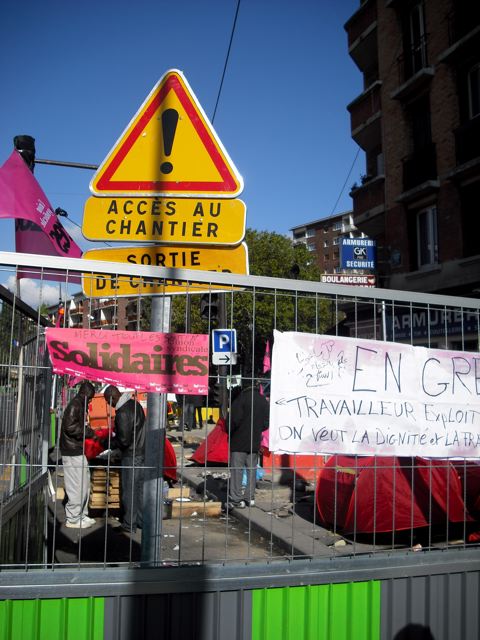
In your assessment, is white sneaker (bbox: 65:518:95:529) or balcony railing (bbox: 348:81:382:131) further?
balcony railing (bbox: 348:81:382:131)

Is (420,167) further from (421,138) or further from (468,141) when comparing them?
(468,141)

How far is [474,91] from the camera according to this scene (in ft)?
56.7

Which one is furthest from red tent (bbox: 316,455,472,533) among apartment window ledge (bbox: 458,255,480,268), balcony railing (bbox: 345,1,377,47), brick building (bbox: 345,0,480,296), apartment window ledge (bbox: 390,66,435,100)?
balcony railing (bbox: 345,1,377,47)

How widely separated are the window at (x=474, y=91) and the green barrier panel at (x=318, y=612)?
17.0 m

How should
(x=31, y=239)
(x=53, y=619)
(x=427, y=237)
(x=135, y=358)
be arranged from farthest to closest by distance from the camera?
(x=427, y=237) < (x=31, y=239) < (x=135, y=358) < (x=53, y=619)

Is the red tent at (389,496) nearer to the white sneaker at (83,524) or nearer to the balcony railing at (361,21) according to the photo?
the white sneaker at (83,524)

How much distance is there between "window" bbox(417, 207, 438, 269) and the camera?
18.5m

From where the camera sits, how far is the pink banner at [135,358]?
2.69m

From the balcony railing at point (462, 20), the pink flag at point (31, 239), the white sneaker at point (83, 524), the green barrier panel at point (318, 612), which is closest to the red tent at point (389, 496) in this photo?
the green barrier panel at point (318, 612)

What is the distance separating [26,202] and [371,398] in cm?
438

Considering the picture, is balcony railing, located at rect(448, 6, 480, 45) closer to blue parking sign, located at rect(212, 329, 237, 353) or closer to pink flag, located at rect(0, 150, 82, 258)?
pink flag, located at rect(0, 150, 82, 258)

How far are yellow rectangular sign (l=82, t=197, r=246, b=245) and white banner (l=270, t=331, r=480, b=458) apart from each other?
2.95ft

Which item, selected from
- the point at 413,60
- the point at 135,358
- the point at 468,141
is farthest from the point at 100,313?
the point at 413,60

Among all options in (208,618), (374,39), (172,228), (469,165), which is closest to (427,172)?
(469,165)
